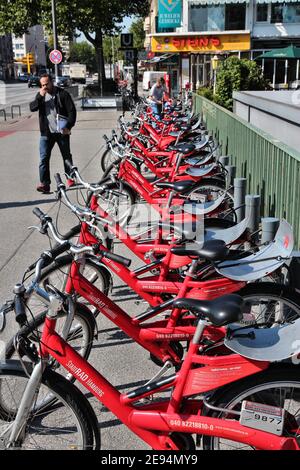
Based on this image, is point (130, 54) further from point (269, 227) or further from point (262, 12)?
point (269, 227)

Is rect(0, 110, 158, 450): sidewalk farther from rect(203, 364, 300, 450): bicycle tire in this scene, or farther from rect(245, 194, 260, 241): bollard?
rect(245, 194, 260, 241): bollard

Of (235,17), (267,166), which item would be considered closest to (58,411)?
(267,166)

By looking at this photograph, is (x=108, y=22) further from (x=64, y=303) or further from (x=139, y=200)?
(x=64, y=303)

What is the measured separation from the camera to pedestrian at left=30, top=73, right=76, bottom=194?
8.71 meters

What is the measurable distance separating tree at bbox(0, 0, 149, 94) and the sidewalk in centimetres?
2119

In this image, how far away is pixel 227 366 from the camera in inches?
99.0

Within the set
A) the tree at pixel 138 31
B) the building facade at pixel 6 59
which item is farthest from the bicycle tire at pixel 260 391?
the building facade at pixel 6 59

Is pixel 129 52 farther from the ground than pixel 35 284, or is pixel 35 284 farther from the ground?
pixel 129 52

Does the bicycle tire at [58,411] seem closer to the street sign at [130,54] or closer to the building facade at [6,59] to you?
the street sign at [130,54]

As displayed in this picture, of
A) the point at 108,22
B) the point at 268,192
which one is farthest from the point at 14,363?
the point at 108,22

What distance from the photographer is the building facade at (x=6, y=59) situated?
375 ft

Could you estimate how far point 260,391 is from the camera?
97.7 inches

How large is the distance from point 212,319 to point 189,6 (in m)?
33.8

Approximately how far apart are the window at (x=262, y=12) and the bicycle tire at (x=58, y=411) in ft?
114
